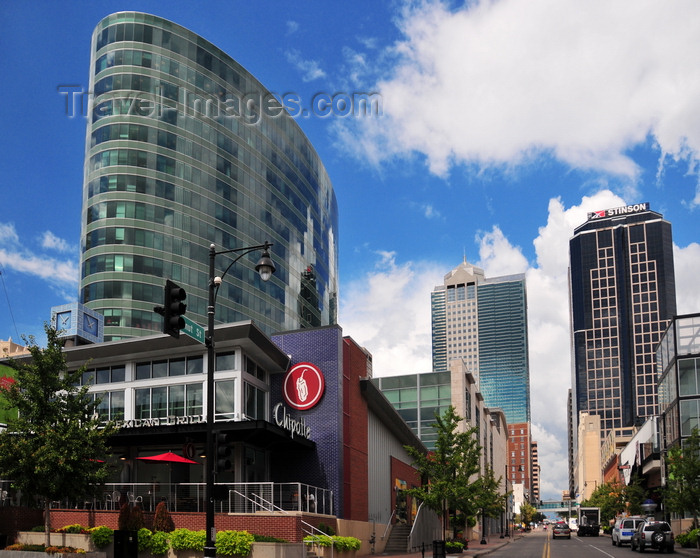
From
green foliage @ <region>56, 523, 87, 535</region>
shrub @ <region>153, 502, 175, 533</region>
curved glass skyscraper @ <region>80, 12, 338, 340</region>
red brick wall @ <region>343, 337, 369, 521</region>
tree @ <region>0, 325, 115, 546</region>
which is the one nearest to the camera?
tree @ <region>0, 325, 115, 546</region>

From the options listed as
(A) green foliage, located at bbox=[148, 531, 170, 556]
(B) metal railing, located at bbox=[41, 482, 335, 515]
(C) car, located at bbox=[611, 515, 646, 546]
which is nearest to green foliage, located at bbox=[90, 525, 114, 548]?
(B) metal railing, located at bbox=[41, 482, 335, 515]

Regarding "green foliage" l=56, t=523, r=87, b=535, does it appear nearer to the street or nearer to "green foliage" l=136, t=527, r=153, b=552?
"green foliage" l=136, t=527, r=153, b=552

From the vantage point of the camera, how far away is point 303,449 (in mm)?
37000

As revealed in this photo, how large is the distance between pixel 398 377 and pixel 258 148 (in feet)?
131

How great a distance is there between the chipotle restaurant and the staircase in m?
4.30

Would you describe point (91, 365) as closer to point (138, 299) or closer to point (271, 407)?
point (271, 407)

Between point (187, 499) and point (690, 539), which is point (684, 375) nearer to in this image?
point (690, 539)

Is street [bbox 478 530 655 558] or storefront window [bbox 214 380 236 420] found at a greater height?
storefront window [bbox 214 380 236 420]

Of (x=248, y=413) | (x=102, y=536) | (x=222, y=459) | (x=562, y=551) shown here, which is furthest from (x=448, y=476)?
(x=222, y=459)

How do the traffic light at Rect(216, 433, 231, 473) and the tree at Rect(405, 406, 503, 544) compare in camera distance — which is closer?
the traffic light at Rect(216, 433, 231, 473)

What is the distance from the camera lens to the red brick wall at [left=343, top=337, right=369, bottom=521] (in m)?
37.7

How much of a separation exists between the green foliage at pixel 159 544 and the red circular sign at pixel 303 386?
10787 mm

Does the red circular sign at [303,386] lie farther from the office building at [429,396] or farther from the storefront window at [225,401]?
Answer: the office building at [429,396]

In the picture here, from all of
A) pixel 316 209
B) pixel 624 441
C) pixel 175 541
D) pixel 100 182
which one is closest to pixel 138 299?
pixel 100 182
